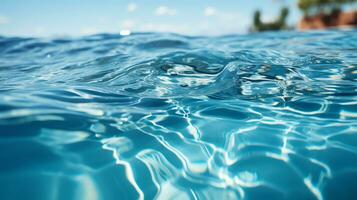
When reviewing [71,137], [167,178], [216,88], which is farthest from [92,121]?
[216,88]

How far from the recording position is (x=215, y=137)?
6.23ft

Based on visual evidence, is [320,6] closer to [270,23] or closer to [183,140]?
[270,23]

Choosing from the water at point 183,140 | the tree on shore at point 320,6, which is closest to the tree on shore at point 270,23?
the tree on shore at point 320,6

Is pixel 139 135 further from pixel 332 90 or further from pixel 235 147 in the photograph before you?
pixel 332 90

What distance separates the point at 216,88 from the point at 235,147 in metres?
1.09

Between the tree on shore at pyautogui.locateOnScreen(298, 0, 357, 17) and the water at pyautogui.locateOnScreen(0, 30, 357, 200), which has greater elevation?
the tree on shore at pyautogui.locateOnScreen(298, 0, 357, 17)

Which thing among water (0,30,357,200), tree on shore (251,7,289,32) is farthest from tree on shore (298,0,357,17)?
water (0,30,357,200)

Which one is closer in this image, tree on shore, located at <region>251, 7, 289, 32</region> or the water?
the water

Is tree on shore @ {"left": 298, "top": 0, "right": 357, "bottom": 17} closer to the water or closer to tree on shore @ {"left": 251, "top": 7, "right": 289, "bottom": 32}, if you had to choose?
tree on shore @ {"left": 251, "top": 7, "right": 289, "bottom": 32}

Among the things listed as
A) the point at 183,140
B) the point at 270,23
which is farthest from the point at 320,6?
the point at 183,140

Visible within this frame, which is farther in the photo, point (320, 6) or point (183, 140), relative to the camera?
point (320, 6)

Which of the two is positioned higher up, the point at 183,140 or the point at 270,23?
the point at 270,23

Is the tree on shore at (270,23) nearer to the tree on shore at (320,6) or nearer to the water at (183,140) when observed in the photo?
the tree on shore at (320,6)

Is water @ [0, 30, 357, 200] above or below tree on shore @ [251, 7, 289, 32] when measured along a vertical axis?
below
